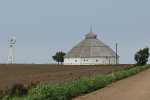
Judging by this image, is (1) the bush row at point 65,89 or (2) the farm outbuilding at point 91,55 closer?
(1) the bush row at point 65,89

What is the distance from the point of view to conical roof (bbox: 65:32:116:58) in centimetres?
11681

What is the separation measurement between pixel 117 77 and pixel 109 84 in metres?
4.24

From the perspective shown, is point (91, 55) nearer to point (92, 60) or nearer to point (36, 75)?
point (92, 60)

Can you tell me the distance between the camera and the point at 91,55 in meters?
116

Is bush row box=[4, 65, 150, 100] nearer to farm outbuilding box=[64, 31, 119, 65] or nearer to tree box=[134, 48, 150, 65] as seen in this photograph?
tree box=[134, 48, 150, 65]

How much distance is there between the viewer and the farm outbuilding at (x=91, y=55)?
114056mm

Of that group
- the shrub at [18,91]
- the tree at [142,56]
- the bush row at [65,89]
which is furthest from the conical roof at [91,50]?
the shrub at [18,91]

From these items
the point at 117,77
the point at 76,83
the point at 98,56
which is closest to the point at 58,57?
the point at 98,56

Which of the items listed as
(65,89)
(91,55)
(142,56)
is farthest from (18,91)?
(91,55)

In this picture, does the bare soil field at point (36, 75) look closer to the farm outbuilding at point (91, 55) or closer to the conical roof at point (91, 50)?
the farm outbuilding at point (91, 55)

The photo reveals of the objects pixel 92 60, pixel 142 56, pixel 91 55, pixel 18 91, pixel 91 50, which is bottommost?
pixel 18 91

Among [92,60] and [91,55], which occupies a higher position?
[91,55]

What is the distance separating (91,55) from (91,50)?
16.5 feet

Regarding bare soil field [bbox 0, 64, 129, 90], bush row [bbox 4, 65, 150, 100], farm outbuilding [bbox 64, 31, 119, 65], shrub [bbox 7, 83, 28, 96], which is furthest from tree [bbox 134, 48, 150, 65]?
shrub [bbox 7, 83, 28, 96]
